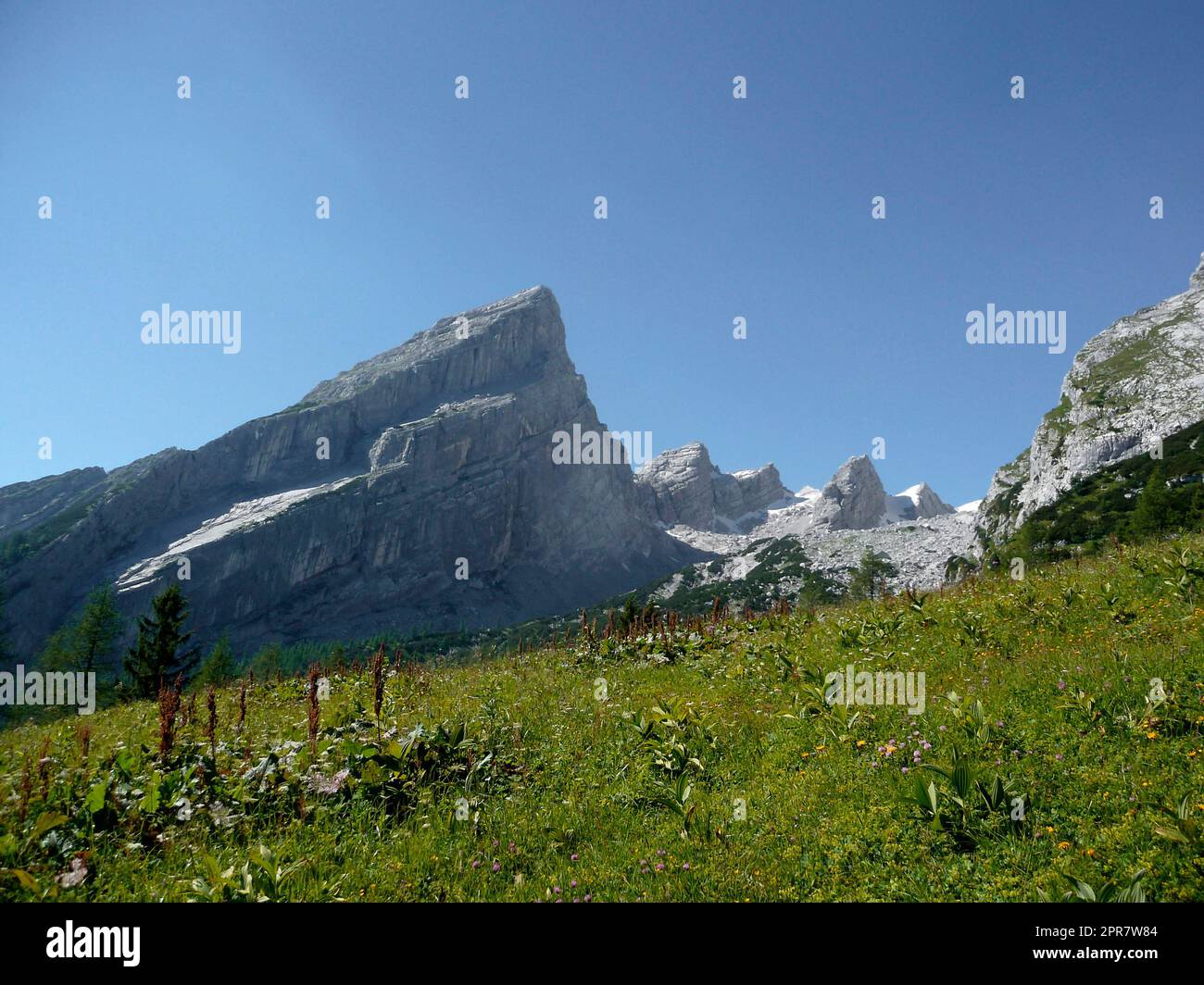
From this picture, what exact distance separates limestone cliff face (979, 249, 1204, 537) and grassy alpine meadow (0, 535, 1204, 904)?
133 meters

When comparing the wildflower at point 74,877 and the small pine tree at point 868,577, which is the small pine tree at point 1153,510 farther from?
the wildflower at point 74,877

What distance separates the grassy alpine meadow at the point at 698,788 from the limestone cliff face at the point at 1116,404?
435ft

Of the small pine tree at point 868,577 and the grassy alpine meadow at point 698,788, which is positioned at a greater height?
the grassy alpine meadow at point 698,788

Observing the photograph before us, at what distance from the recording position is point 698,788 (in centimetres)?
668

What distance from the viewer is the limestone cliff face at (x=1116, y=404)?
119 meters

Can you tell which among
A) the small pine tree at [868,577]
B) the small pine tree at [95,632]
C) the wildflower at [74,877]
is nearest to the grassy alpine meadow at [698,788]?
the wildflower at [74,877]

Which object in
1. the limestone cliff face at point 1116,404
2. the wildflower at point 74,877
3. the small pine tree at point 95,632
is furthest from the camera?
the limestone cliff face at point 1116,404

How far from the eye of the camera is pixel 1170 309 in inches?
6767

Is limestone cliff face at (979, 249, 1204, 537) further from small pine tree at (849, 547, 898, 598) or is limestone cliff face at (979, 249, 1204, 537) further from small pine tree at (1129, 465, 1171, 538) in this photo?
small pine tree at (1129, 465, 1171, 538)

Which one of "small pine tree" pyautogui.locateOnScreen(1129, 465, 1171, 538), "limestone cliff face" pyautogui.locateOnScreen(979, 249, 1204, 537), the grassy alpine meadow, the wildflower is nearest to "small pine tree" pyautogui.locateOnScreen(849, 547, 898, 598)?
"limestone cliff face" pyautogui.locateOnScreen(979, 249, 1204, 537)

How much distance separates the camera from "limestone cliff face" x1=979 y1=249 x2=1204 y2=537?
11900 cm

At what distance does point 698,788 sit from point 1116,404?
572ft
